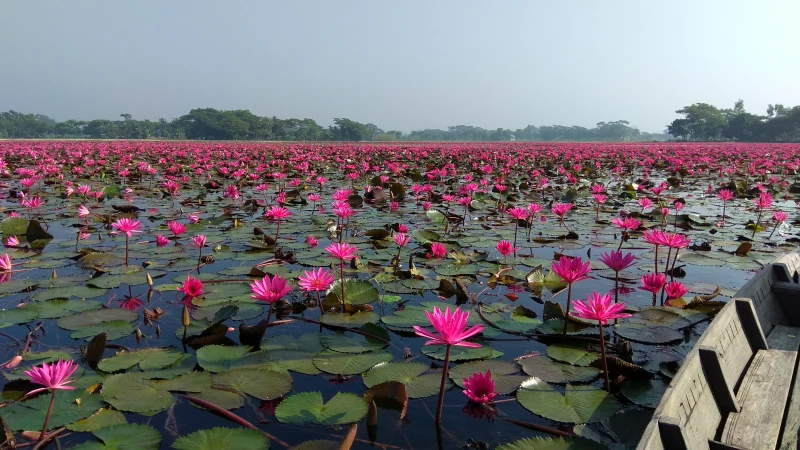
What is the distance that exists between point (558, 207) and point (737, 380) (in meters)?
2.31

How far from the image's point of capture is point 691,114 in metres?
62.4

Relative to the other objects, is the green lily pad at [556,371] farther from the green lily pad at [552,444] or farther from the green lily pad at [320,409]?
the green lily pad at [320,409]

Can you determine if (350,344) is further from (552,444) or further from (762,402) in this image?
(762,402)

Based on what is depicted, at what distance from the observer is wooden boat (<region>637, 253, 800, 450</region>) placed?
114 cm

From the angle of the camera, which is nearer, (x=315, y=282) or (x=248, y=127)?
(x=315, y=282)

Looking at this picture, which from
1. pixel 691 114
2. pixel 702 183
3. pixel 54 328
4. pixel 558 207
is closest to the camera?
pixel 54 328

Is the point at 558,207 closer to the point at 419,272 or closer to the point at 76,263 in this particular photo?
the point at 419,272

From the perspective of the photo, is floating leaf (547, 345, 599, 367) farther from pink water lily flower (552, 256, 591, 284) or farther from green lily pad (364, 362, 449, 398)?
green lily pad (364, 362, 449, 398)

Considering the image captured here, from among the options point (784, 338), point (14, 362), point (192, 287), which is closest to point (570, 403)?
point (784, 338)

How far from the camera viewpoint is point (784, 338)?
7.46ft

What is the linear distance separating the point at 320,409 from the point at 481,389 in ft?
1.80

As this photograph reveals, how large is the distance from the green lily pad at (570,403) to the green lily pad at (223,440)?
0.87 m

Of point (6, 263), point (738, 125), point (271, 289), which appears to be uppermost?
point (738, 125)

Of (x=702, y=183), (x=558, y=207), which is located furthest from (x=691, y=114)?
(x=558, y=207)
